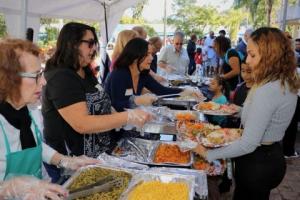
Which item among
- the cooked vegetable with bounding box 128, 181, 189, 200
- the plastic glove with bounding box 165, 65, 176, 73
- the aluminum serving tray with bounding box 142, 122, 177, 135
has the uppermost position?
the plastic glove with bounding box 165, 65, 176, 73

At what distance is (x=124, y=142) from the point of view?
192 cm

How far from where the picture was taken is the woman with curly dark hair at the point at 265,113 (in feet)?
4.95

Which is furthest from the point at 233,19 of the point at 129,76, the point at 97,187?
the point at 97,187

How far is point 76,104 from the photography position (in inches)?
58.3

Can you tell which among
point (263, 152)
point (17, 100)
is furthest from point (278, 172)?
point (17, 100)

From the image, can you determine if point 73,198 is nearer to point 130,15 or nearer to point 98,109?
point 98,109

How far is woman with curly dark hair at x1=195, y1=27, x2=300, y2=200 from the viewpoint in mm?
1509

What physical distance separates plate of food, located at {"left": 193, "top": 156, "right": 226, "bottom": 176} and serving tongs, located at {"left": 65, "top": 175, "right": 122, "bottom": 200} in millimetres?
528

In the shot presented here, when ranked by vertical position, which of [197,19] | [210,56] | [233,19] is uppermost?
[233,19]

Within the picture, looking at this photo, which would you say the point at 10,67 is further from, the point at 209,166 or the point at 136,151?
the point at 209,166

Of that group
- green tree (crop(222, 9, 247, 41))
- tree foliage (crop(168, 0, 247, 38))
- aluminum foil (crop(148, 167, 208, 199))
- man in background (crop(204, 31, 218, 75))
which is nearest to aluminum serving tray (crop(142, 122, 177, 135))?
aluminum foil (crop(148, 167, 208, 199))

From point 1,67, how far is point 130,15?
78.4 ft

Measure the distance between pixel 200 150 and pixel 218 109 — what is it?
0.90 meters

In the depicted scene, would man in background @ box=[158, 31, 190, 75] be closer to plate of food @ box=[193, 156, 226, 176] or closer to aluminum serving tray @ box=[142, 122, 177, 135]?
aluminum serving tray @ box=[142, 122, 177, 135]
